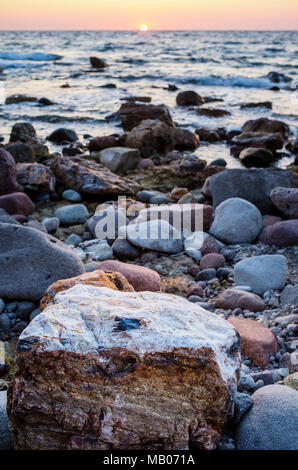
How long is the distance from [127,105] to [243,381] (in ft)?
32.3

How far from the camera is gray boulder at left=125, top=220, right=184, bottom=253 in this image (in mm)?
4395

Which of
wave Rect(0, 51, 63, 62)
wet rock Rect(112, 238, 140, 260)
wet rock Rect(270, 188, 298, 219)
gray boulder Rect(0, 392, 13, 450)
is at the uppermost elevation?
wave Rect(0, 51, 63, 62)

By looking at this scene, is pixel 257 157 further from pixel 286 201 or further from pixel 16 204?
pixel 16 204

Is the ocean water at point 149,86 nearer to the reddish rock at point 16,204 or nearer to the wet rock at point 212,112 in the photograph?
the wet rock at point 212,112

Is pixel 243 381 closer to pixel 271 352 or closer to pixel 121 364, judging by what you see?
pixel 271 352

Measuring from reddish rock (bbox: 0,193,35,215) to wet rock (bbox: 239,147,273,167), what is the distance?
4168 millimetres

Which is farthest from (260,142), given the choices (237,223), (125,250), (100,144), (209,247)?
(125,250)

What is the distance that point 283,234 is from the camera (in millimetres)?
4488

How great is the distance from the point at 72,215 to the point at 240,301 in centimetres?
257

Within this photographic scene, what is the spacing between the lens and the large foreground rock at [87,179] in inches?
237

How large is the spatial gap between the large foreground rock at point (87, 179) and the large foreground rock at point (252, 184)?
47.6 inches

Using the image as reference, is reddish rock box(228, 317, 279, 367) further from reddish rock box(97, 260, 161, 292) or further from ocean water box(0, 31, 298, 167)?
ocean water box(0, 31, 298, 167)

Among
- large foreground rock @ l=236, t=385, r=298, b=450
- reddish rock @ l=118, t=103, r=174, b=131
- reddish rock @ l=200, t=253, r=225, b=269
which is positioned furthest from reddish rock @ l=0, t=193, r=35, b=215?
reddish rock @ l=118, t=103, r=174, b=131
